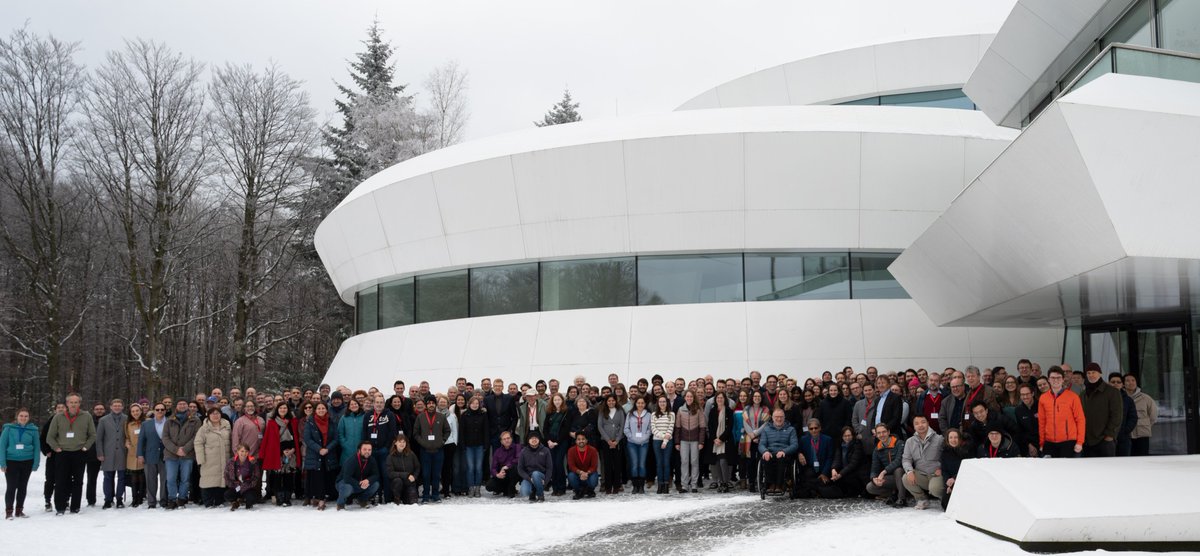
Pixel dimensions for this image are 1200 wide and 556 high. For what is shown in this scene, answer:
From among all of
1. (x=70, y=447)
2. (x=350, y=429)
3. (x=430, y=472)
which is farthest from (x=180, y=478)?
(x=430, y=472)

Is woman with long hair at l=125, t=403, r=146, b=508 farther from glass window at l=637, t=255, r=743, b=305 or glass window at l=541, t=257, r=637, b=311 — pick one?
glass window at l=637, t=255, r=743, b=305

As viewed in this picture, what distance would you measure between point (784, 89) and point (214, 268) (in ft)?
87.8

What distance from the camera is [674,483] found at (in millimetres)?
13062

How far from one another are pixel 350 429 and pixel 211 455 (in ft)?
6.64

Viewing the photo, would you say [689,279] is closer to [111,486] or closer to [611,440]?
[611,440]

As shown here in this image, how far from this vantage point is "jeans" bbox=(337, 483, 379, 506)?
36.6 feet

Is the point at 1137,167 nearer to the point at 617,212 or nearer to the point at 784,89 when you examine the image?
the point at 617,212

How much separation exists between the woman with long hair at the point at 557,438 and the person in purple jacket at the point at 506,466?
0.51 meters

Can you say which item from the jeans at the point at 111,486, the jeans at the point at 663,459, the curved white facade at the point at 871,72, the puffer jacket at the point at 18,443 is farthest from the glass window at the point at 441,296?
the curved white facade at the point at 871,72

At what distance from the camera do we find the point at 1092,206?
7.57m

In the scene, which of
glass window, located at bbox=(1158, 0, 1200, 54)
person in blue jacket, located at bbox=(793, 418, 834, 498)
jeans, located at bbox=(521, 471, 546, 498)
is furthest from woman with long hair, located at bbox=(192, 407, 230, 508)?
glass window, located at bbox=(1158, 0, 1200, 54)

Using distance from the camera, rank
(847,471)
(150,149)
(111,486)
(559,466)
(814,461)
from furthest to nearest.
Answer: (150,149), (559,466), (111,486), (814,461), (847,471)

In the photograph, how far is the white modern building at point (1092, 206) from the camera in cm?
741

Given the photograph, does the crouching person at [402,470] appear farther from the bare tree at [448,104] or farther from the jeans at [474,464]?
the bare tree at [448,104]
